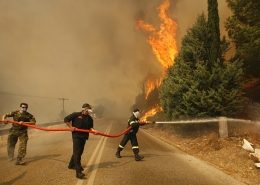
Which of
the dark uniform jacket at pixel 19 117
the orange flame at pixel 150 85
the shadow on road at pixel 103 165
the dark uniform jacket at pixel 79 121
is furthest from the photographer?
the orange flame at pixel 150 85

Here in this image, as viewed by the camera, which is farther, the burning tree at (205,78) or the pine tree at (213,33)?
the pine tree at (213,33)

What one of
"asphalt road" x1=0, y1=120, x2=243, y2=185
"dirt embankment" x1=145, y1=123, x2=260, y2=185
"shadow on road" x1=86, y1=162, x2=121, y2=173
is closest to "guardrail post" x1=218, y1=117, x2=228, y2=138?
"dirt embankment" x1=145, y1=123, x2=260, y2=185

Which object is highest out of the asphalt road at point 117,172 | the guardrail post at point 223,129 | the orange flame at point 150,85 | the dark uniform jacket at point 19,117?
the orange flame at point 150,85

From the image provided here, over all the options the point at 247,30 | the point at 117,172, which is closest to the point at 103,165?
the point at 117,172

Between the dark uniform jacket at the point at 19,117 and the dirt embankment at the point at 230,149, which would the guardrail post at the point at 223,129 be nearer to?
the dirt embankment at the point at 230,149

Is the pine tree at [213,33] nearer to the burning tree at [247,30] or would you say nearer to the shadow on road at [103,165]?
the burning tree at [247,30]

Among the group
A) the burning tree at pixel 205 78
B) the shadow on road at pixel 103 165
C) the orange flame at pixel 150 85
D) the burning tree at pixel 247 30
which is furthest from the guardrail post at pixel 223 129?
the orange flame at pixel 150 85

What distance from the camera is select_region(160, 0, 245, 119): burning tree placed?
18109 mm

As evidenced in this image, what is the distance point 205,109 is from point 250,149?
6624 millimetres

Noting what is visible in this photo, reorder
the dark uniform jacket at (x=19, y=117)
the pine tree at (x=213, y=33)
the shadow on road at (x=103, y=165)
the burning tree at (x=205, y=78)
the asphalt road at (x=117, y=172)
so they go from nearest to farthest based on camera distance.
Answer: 1. the asphalt road at (x=117, y=172)
2. the shadow on road at (x=103, y=165)
3. the dark uniform jacket at (x=19, y=117)
4. the burning tree at (x=205, y=78)
5. the pine tree at (x=213, y=33)

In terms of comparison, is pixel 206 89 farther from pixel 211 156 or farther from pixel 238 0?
Result: pixel 238 0

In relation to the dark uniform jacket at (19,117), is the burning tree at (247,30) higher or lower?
higher

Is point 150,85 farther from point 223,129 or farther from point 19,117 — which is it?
point 19,117

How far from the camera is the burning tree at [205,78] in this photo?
18109 millimetres
